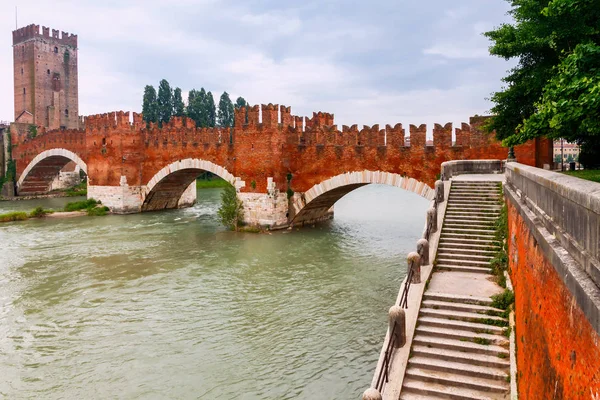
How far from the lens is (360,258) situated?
16016 mm

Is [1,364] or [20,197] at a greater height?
[20,197]

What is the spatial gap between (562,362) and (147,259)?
14.9 metres

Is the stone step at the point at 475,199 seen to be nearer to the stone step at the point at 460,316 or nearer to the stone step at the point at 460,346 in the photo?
the stone step at the point at 460,316

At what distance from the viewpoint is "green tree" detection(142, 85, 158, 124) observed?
169ft

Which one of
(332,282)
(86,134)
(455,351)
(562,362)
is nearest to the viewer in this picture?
(562,362)

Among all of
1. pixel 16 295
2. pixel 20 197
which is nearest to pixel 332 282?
pixel 16 295

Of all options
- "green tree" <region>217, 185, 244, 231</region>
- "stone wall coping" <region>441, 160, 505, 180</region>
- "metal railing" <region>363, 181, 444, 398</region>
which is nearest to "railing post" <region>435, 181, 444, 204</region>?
"metal railing" <region>363, 181, 444, 398</region>

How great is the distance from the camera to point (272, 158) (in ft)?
68.0

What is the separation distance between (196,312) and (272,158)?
35.0 feet

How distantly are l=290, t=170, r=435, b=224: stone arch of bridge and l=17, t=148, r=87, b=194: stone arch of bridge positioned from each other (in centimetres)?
2216

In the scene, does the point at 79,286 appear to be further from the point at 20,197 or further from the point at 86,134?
the point at 20,197

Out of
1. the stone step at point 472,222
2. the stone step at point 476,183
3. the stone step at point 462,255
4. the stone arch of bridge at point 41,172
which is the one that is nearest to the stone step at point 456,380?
the stone step at point 462,255

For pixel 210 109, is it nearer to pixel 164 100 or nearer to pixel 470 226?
pixel 164 100

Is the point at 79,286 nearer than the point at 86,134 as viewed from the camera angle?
Yes
